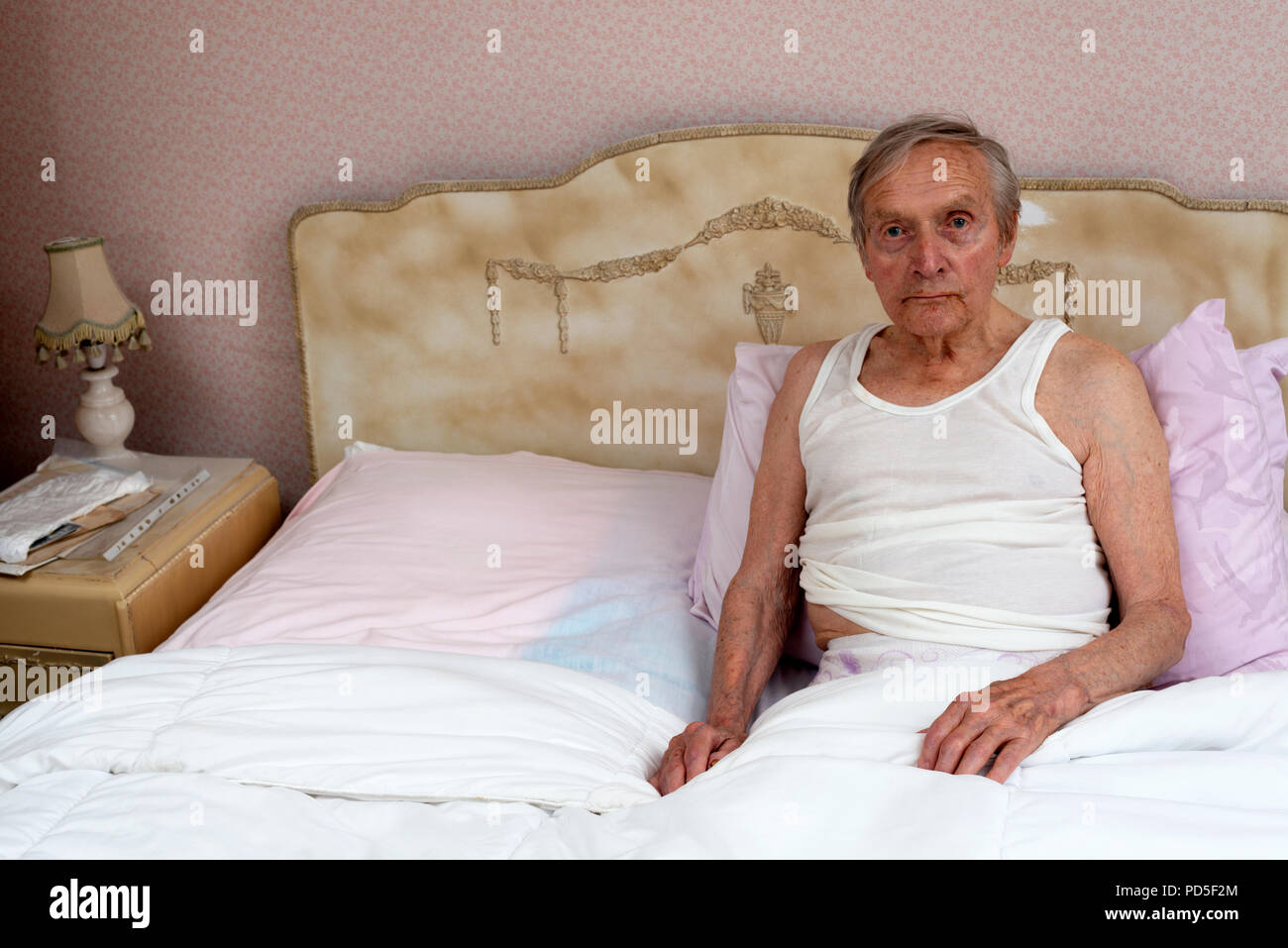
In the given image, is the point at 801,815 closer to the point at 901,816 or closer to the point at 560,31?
the point at 901,816

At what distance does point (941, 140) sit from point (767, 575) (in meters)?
0.59

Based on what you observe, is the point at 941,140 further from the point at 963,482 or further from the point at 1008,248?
the point at 963,482

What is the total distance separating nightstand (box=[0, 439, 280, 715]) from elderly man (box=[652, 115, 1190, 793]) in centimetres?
101

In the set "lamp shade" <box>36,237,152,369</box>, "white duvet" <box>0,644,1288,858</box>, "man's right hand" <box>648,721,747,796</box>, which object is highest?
"lamp shade" <box>36,237,152,369</box>

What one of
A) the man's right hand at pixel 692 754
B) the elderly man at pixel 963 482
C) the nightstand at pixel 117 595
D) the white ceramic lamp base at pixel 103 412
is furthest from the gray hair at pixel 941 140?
the white ceramic lamp base at pixel 103 412

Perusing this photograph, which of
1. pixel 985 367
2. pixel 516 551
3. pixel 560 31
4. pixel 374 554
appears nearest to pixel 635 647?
pixel 516 551

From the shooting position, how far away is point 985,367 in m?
1.46

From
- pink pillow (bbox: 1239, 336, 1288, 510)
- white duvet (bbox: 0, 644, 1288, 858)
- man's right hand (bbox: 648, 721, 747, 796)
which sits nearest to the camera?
white duvet (bbox: 0, 644, 1288, 858)

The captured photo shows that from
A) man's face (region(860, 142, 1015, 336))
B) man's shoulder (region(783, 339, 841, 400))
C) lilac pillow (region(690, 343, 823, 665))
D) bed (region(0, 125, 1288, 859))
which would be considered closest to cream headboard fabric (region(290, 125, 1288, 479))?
bed (region(0, 125, 1288, 859))

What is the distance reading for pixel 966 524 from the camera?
1.40 metres

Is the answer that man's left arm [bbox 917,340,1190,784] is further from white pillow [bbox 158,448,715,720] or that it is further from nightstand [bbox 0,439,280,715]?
nightstand [bbox 0,439,280,715]

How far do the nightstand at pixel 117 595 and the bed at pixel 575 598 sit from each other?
0.19 meters

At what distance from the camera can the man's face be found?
1419mm
